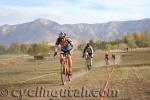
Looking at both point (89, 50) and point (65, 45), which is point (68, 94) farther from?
point (89, 50)

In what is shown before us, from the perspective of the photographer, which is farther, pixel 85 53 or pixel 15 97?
pixel 85 53

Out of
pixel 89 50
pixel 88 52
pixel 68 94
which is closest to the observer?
pixel 68 94

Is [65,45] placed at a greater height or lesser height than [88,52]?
greater

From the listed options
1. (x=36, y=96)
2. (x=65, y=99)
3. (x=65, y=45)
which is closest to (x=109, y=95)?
(x=65, y=99)

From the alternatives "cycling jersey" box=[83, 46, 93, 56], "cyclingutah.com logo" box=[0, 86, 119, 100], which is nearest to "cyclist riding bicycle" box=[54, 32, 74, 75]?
"cyclingutah.com logo" box=[0, 86, 119, 100]

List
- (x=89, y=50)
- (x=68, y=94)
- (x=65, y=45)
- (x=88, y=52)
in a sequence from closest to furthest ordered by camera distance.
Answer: (x=68, y=94), (x=65, y=45), (x=89, y=50), (x=88, y=52)

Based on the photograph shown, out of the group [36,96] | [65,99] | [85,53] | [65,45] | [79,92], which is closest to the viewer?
[65,99]

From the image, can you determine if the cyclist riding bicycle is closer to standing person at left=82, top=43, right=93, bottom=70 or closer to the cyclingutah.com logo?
the cyclingutah.com logo

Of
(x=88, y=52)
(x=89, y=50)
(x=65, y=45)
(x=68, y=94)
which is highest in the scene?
(x=65, y=45)

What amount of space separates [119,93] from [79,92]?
156 centimetres

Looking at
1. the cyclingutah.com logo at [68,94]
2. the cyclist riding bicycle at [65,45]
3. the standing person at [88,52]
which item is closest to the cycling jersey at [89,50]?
the standing person at [88,52]

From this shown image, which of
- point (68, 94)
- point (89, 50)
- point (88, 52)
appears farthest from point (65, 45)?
point (88, 52)

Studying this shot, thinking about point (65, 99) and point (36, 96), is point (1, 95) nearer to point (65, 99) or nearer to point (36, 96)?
point (36, 96)

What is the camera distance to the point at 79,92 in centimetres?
1425
